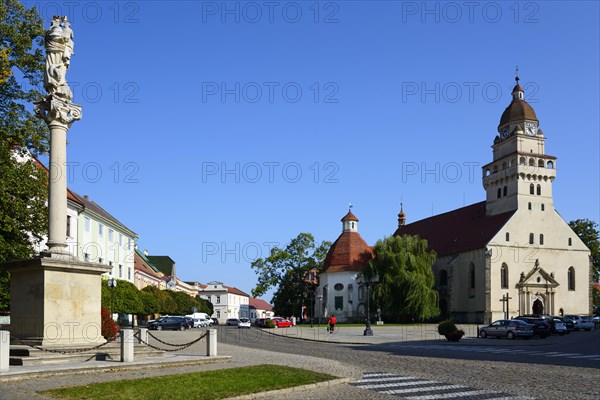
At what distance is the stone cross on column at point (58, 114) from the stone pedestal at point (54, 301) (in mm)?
940

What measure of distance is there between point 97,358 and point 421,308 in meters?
56.0

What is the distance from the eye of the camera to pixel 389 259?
72.9 meters

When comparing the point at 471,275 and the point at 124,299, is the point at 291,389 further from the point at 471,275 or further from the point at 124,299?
the point at 471,275

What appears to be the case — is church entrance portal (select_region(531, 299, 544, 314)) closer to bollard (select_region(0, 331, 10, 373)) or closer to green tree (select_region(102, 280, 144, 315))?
green tree (select_region(102, 280, 144, 315))

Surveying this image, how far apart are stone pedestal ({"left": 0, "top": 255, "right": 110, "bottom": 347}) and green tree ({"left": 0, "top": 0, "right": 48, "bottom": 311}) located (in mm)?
10259

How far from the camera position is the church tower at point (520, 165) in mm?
78062

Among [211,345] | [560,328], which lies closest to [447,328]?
[560,328]

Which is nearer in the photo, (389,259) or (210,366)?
(210,366)

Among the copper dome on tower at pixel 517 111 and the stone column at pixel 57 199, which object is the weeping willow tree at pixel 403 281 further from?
the stone column at pixel 57 199

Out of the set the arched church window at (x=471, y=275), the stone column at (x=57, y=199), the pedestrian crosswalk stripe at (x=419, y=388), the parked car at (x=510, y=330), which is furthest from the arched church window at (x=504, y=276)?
the stone column at (x=57, y=199)

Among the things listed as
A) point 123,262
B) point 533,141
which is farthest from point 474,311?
point 123,262

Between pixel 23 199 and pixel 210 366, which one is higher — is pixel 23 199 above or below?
above

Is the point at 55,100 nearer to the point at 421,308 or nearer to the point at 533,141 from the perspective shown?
the point at 421,308

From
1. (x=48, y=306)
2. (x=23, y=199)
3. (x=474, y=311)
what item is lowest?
(x=474, y=311)
